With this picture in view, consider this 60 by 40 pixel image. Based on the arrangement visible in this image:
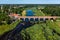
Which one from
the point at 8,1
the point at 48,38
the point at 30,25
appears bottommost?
the point at 48,38

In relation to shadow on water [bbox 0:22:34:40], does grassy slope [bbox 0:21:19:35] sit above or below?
above

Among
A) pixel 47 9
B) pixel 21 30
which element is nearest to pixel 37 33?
pixel 21 30

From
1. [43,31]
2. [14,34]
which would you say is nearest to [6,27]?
[14,34]

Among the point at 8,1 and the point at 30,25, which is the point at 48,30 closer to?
the point at 30,25

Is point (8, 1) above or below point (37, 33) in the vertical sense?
above

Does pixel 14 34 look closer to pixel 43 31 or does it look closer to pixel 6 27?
pixel 6 27

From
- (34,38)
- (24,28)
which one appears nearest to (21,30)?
(24,28)

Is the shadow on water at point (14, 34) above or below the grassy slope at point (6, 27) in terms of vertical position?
below

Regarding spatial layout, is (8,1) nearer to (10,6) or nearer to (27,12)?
(10,6)

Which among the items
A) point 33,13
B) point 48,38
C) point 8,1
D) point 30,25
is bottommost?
point 48,38
